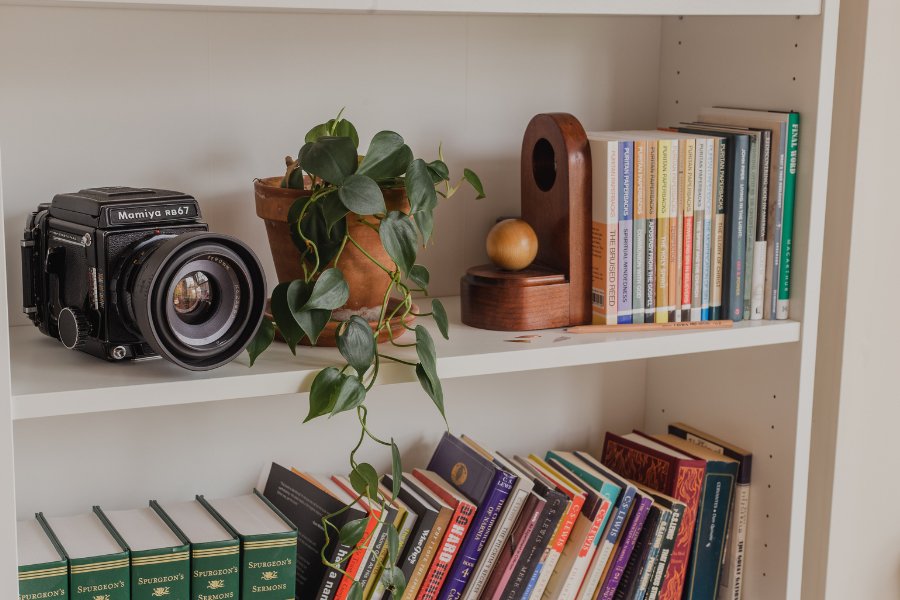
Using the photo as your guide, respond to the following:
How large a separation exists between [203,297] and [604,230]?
0.44 meters

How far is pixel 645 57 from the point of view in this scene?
1374 millimetres

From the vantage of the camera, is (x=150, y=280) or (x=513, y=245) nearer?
(x=150, y=280)

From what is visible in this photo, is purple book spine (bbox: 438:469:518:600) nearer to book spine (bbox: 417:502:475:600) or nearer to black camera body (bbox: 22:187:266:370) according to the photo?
book spine (bbox: 417:502:475:600)

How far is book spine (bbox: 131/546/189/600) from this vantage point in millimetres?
1025

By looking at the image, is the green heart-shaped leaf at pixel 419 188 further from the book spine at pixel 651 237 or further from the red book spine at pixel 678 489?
the red book spine at pixel 678 489

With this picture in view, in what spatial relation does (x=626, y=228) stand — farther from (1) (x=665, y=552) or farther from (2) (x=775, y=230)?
(1) (x=665, y=552)

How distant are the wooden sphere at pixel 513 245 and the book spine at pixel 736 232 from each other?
22 centimetres

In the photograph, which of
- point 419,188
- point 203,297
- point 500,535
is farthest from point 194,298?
point 500,535

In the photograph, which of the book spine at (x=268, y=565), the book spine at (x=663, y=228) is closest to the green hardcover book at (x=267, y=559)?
the book spine at (x=268, y=565)

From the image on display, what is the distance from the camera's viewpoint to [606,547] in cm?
124

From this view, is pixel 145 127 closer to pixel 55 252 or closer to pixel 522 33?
pixel 55 252

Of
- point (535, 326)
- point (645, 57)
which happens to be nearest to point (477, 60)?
point (645, 57)

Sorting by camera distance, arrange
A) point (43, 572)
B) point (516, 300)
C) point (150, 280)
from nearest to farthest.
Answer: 1. point (150, 280)
2. point (43, 572)
3. point (516, 300)

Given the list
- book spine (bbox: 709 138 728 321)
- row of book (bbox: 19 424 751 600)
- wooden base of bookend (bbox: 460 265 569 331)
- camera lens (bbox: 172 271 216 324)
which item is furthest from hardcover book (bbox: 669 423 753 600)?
camera lens (bbox: 172 271 216 324)
